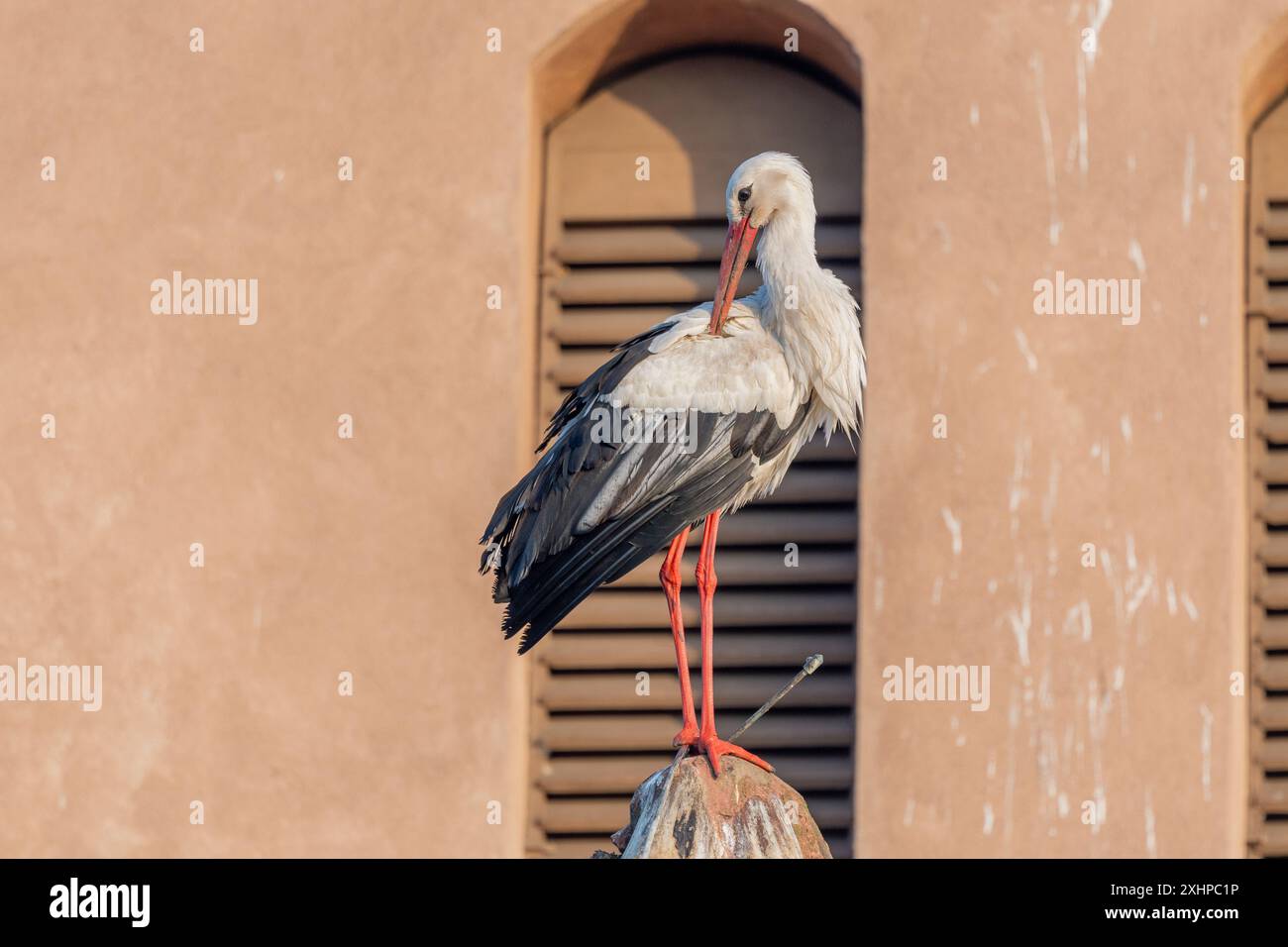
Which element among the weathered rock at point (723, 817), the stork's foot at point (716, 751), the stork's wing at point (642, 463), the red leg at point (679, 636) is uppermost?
the stork's wing at point (642, 463)

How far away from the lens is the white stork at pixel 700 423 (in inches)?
228

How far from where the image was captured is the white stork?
5789mm

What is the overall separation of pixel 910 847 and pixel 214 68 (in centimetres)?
501

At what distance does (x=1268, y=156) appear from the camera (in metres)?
9.20

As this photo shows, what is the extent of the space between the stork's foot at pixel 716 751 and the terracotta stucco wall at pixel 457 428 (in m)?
2.68

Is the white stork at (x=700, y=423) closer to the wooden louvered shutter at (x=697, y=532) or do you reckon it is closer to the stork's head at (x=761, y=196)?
the stork's head at (x=761, y=196)

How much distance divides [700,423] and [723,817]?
49.5 inches

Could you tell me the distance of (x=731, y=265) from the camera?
606 centimetres

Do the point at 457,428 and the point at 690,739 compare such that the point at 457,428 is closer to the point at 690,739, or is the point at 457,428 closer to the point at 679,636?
the point at 679,636

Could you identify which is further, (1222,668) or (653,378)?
(1222,668)

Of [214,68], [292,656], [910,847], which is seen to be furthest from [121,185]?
[910,847]

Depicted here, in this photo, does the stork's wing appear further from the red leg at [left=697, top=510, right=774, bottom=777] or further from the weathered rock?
the weathered rock

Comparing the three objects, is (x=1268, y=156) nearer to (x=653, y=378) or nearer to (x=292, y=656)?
(x=653, y=378)

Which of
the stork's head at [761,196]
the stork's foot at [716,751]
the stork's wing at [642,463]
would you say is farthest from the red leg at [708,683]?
the stork's head at [761,196]
